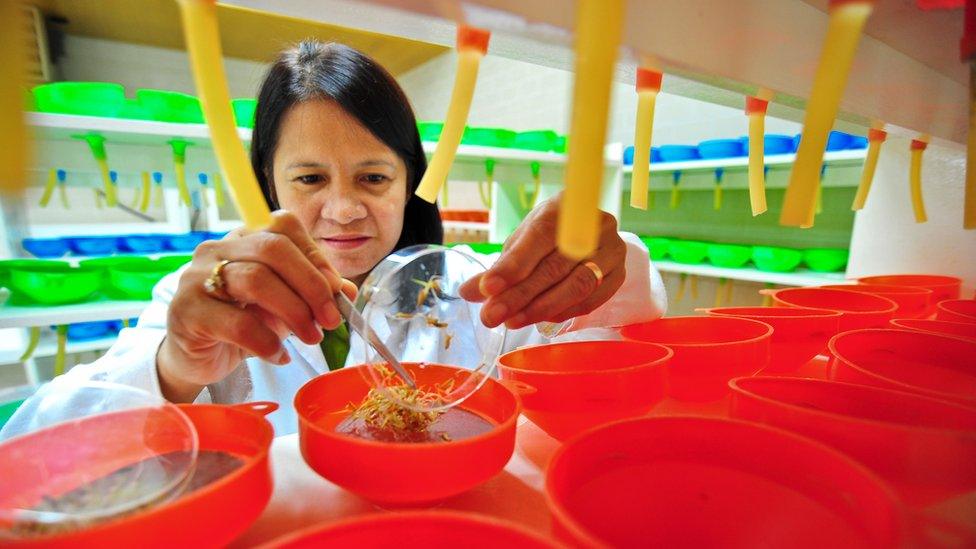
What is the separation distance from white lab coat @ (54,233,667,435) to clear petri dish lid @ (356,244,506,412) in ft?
0.13

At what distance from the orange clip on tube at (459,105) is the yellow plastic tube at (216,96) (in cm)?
11

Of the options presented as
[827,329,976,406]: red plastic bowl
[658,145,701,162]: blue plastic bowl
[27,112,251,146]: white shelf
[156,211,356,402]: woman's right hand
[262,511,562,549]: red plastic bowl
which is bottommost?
[262,511,562,549]: red plastic bowl

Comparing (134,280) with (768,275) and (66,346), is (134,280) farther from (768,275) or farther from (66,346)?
(768,275)

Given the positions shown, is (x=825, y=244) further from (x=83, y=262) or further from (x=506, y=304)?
(x=83, y=262)

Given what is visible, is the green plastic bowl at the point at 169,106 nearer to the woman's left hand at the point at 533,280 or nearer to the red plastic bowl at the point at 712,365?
the woman's left hand at the point at 533,280

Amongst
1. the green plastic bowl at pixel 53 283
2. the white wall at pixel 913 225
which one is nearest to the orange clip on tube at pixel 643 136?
the white wall at pixel 913 225

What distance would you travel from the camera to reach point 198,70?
0.22 metres

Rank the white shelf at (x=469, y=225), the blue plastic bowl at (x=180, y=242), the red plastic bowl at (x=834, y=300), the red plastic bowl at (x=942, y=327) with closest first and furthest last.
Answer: the red plastic bowl at (x=942, y=327) < the red plastic bowl at (x=834, y=300) < the blue plastic bowl at (x=180, y=242) < the white shelf at (x=469, y=225)

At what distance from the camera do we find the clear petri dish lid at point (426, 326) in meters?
0.47

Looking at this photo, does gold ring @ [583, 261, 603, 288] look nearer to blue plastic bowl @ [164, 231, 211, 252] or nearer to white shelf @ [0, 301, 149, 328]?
white shelf @ [0, 301, 149, 328]

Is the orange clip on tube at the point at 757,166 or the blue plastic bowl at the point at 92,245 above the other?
the orange clip on tube at the point at 757,166

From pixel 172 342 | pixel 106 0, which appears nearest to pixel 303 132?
pixel 172 342

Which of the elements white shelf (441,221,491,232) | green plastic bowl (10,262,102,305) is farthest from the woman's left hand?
white shelf (441,221,491,232)

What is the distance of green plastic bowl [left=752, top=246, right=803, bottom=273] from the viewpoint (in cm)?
179
